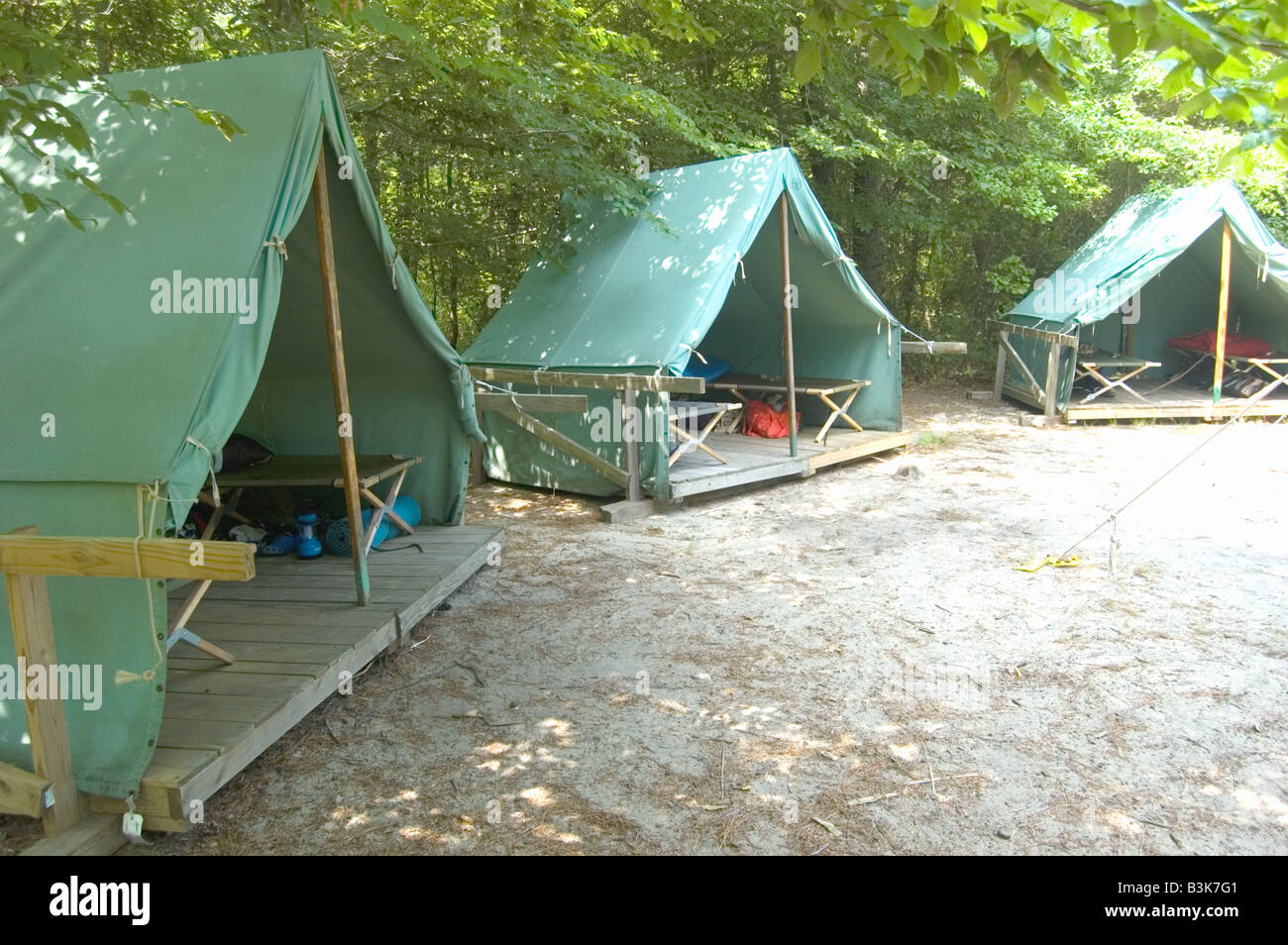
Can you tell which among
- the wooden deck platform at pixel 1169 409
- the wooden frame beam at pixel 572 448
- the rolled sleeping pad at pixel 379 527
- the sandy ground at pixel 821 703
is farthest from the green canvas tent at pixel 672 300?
the wooden deck platform at pixel 1169 409

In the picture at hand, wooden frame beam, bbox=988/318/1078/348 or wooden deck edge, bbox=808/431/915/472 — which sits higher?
wooden frame beam, bbox=988/318/1078/348

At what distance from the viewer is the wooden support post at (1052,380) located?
34.1 ft

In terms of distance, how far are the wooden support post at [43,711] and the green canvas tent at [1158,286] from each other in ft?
32.8

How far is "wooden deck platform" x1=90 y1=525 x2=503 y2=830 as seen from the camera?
8.92ft

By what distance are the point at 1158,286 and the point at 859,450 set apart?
7.23 meters

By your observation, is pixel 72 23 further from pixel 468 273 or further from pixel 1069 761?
pixel 1069 761

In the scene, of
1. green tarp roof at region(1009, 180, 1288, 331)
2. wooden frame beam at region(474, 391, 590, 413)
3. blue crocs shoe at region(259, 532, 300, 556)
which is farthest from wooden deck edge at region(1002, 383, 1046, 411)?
blue crocs shoe at region(259, 532, 300, 556)

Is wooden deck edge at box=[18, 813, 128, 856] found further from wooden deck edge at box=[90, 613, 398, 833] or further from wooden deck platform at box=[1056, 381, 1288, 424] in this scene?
wooden deck platform at box=[1056, 381, 1288, 424]

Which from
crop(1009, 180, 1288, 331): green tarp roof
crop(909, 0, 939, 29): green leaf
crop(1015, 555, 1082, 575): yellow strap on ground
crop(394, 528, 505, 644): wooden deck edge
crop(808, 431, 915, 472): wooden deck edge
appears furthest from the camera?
crop(1009, 180, 1288, 331): green tarp roof

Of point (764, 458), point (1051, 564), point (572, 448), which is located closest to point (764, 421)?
point (764, 458)

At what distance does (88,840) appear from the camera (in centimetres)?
257

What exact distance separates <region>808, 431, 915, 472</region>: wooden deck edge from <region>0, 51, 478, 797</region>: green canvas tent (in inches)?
174

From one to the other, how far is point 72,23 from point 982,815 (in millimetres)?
6349

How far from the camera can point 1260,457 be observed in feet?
27.0
